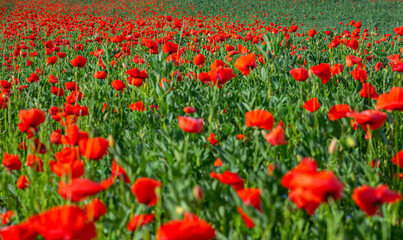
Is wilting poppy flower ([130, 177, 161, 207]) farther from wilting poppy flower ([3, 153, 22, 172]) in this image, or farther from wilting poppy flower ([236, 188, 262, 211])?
wilting poppy flower ([3, 153, 22, 172])

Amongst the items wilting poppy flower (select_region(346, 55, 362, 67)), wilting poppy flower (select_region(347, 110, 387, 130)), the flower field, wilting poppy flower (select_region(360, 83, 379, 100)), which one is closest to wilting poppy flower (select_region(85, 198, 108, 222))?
the flower field

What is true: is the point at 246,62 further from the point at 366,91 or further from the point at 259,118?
the point at 259,118

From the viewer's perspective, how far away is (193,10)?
18.2 m

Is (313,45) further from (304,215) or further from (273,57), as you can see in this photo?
(304,215)

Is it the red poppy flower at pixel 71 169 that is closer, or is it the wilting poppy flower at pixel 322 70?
the red poppy flower at pixel 71 169

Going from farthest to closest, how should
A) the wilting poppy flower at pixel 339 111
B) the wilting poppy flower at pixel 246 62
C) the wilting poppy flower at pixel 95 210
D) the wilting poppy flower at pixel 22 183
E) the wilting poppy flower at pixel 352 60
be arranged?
the wilting poppy flower at pixel 352 60
the wilting poppy flower at pixel 246 62
the wilting poppy flower at pixel 339 111
the wilting poppy flower at pixel 22 183
the wilting poppy flower at pixel 95 210

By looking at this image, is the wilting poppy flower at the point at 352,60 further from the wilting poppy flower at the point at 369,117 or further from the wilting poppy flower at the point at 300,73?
the wilting poppy flower at the point at 369,117

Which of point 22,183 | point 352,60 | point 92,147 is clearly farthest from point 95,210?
point 352,60

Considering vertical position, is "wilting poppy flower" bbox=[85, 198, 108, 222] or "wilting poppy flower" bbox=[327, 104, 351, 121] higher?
A: "wilting poppy flower" bbox=[327, 104, 351, 121]

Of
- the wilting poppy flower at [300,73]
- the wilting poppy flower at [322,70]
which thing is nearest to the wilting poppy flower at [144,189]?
the wilting poppy flower at [300,73]

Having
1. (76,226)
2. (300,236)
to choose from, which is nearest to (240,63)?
(300,236)

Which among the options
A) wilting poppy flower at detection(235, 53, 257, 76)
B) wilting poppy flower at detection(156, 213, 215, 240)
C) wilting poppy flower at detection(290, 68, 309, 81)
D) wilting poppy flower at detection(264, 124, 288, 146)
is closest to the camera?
wilting poppy flower at detection(156, 213, 215, 240)

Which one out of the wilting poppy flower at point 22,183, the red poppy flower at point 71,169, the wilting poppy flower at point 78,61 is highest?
the wilting poppy flower at point 78,61

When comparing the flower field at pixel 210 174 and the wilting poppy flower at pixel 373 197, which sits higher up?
the wilting poppy flower at pixel 373 197
